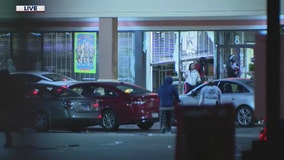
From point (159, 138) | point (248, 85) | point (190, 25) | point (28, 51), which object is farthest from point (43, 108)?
point (28, 51)

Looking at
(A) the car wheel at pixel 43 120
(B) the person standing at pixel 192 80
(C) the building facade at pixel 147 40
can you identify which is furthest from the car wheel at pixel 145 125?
(C) the building facade at pixel 147 40

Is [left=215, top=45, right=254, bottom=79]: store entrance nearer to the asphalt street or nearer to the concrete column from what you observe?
the concrete column

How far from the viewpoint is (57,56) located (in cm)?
2616

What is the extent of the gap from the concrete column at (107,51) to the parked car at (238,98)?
5.44m

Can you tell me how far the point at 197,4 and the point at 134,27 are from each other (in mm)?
3919

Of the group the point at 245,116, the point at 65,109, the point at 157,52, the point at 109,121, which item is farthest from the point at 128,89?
the point at 157,52

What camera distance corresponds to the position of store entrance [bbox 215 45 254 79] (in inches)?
977

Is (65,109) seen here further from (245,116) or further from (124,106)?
(245,116)

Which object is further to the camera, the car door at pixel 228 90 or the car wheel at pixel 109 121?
the car door at pixel 228 90

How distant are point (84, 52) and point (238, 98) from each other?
981 cm

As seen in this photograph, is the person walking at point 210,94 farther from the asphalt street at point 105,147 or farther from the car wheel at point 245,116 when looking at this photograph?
the asphalt street at point 105,147

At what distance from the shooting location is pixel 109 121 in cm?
1712

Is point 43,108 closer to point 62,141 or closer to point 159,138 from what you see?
point 62,141

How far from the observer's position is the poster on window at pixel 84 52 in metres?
25.6
